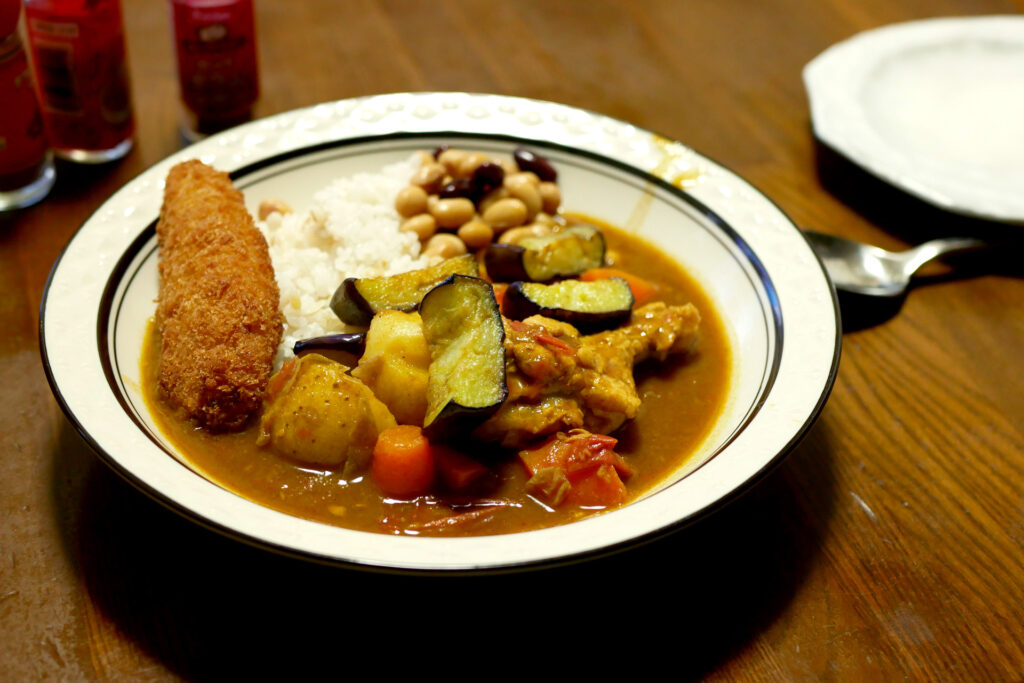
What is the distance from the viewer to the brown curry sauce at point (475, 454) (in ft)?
6.83

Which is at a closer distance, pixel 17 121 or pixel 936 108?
pixel 17 121

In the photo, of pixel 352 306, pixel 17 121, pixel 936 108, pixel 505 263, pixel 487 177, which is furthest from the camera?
pixel 936 108

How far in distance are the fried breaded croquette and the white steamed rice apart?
0.57 feet

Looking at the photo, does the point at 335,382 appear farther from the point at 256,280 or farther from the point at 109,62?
the point at 109,62

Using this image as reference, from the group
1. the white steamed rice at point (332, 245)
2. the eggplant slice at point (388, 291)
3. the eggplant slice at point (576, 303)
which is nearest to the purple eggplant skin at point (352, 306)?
the eggplant slice at point (388, 291)

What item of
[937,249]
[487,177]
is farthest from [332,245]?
[937,249]

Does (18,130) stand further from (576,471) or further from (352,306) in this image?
(576,471)

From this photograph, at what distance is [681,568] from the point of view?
204 centimetres

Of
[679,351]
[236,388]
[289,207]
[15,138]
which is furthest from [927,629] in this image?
[15,138]

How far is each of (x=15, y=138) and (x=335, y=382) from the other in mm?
1665

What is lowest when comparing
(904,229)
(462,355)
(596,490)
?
(904,229)

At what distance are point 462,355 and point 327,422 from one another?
1.22 feet

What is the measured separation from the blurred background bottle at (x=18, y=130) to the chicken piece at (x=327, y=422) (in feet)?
5.11

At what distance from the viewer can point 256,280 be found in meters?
2.47
